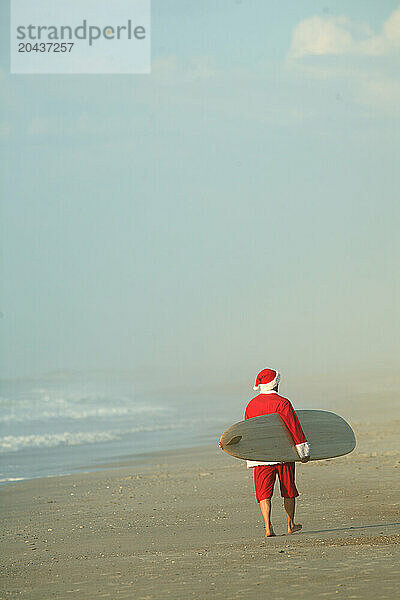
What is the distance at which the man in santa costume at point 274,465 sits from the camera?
938 cm

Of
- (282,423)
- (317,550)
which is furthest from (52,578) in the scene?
(282,423)

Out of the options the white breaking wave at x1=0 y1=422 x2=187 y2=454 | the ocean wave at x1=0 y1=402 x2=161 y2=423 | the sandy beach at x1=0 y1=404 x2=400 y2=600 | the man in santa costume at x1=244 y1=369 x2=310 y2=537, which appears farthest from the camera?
the ocean wave at x1=0 y1=402 x2=161 y2=423

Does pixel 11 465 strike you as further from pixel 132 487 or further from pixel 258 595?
pixel 258 595

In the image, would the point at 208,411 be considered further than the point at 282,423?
Yes

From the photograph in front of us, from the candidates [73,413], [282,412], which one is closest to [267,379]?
[282,412]

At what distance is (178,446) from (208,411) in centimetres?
1266

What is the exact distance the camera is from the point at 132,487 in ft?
48.5

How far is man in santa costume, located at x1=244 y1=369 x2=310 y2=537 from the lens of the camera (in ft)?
30.8

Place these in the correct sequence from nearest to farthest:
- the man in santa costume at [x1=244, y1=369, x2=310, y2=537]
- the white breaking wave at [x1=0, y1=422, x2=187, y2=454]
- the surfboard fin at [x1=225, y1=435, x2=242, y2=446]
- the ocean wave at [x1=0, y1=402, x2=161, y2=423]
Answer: the man in santa costume at [x1=244, y1=369, x2=310, y2=537] → the surfboard fin at [x1=225, y1=435, x2=242, y2=446] → the white breaking wave at [x1=0, y1=422, x2=187, y2=454] → the ocean wave at [x1=0, y1=402, x2=161, y2=423]

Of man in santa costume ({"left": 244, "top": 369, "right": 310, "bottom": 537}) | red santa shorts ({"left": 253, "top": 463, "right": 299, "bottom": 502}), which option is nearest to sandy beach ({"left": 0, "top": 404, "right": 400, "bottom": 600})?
man in santa costume ({"left": 244, "top": 369, "right": 310, "bottom": 537})

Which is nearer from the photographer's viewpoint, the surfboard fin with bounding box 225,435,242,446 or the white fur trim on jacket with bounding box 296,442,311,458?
the white fur trim on jacket with bounding box 296,442,311,458

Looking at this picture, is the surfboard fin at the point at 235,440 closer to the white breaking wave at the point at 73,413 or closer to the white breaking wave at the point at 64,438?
the white breaking wave at the point at 64,438

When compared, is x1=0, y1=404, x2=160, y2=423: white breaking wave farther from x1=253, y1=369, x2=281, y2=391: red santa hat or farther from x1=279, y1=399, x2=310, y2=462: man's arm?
x1=279, y1=399, x2=310, y2=462: man's arm

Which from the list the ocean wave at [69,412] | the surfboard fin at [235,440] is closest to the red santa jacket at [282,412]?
the surfboard fin at [235,440]
